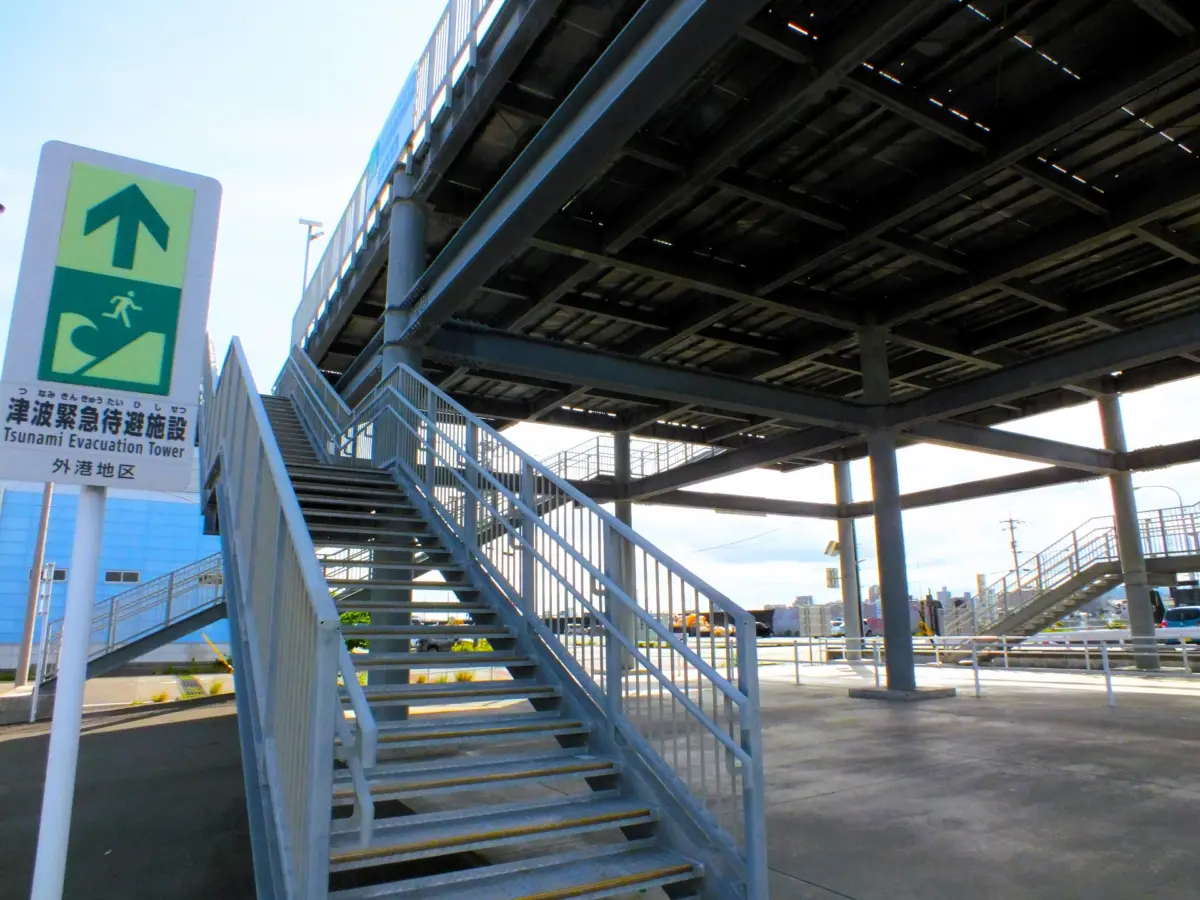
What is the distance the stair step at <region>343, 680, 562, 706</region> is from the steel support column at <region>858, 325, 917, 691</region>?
10.2m

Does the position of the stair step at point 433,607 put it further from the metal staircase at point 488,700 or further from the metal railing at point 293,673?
the metal railing at point 293,673

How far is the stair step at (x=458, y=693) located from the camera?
4.88 metres

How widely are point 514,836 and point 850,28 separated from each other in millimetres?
7473

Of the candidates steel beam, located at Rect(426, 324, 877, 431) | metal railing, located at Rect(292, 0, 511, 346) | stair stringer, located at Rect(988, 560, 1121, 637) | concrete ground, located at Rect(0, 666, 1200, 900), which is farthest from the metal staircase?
stair stringer, located at Rect(988, 560, 1121, 637)

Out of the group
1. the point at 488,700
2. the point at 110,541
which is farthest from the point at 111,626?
the point at 110,541

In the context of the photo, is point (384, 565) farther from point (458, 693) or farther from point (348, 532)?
point (458, 693)

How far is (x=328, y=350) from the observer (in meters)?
20.5

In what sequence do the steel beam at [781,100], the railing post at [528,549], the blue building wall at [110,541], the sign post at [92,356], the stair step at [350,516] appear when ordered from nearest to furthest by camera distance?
the sign post at [92,356]
the railing post at [528,549]
the steel beam at [781,100]
the stair step at [350,516]
the blue building wall at [110,541]

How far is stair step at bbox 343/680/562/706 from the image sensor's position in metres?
4.88

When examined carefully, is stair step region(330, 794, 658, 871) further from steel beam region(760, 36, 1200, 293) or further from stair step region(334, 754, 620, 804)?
steel beam region(760, 36, 1200, 293)

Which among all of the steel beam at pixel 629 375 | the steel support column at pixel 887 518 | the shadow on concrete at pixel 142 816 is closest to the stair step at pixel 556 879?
the shadow on concrete at pixel 142 816

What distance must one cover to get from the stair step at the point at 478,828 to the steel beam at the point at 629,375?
25.8 ft

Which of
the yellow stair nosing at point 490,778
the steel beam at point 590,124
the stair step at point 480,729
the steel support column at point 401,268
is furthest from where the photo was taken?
the steel support column at point 401,268

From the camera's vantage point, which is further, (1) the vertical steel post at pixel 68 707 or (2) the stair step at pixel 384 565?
(2) the stair step at pixel 384 565
